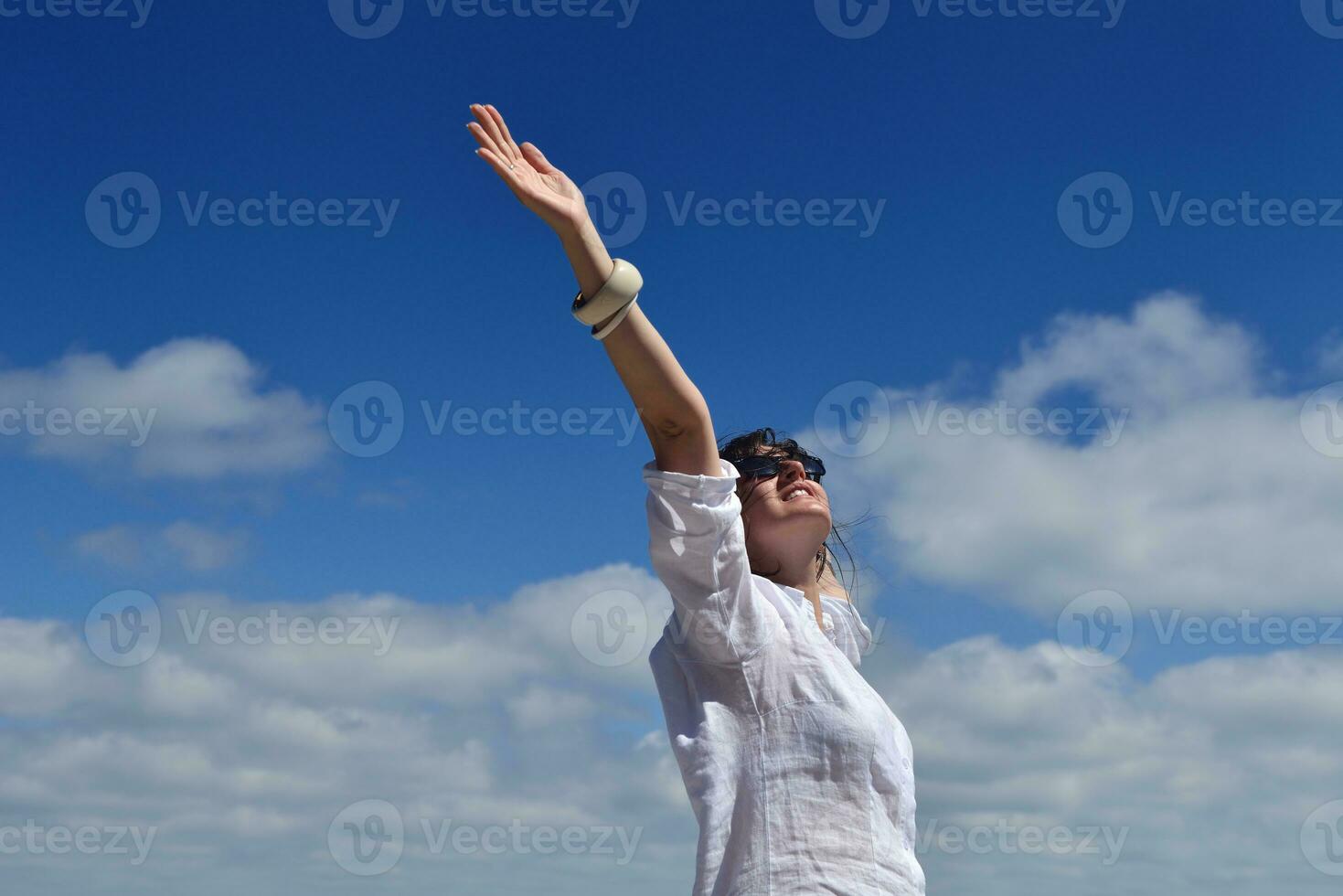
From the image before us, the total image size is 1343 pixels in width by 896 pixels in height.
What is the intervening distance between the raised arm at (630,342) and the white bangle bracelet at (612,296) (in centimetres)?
2

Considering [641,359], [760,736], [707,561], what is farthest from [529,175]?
[760,736]

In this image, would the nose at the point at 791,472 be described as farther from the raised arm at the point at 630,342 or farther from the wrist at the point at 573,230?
the wrist at the point at 573,230

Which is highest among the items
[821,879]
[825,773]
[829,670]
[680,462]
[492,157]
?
[492,157]

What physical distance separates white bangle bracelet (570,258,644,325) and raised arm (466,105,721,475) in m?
0.02

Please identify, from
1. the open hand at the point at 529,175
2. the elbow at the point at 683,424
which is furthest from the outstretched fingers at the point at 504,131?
the elbow at the point at 683,424

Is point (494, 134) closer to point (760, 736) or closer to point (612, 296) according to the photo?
point (612, 296)

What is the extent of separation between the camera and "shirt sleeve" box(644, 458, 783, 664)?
325cm

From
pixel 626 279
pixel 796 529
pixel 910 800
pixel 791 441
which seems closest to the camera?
pixel 626 279

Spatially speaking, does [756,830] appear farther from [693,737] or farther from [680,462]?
[680,462]

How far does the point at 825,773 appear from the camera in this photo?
339 cm

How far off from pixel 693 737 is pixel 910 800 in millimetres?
653

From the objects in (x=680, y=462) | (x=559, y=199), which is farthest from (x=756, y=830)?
(x=559, y=199)

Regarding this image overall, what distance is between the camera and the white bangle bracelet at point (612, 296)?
307cm

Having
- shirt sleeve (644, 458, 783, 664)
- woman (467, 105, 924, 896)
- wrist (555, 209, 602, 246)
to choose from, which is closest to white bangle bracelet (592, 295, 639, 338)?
woman (467, 105, 924, 896)
